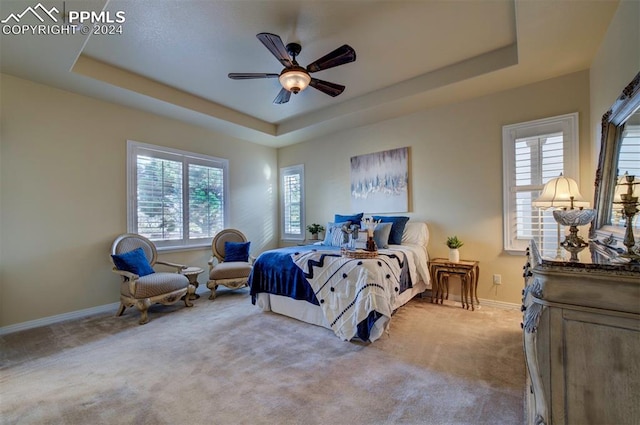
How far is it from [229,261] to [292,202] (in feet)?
6.61

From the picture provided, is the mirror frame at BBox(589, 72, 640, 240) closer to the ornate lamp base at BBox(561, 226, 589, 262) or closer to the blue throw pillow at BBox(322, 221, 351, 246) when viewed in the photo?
the ornate lamp base at BBox(561, 226, 589, 262)

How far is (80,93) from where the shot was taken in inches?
138

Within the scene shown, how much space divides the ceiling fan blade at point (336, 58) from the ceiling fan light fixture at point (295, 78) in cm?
9

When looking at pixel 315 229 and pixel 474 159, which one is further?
pixel 315 229

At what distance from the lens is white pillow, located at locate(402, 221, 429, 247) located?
394cm

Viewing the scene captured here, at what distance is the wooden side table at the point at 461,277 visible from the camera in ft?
11.4

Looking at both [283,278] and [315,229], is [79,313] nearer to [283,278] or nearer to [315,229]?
[283,278]

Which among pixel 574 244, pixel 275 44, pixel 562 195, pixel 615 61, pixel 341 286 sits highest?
pixel 275 44

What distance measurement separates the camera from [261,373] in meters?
2.11

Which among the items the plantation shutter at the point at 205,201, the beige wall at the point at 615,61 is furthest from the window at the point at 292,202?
the beige wall at the point at 615,61

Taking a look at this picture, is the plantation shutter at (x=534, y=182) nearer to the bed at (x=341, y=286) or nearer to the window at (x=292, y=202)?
the bed at (x=341, y=286)

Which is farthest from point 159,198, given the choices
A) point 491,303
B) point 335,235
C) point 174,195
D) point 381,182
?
point 491,303

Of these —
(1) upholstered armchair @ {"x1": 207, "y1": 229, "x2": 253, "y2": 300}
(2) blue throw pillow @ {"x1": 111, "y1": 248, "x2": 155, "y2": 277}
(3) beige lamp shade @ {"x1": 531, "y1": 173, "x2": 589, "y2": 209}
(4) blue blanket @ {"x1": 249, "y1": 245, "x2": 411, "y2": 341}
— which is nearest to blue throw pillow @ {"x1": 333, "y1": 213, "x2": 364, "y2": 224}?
(4) blue blanket @ {"x1": 249, "y1": 245, "x2": 411, "y2": 341}

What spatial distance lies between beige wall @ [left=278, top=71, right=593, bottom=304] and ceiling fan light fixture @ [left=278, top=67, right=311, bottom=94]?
7.31 ft
